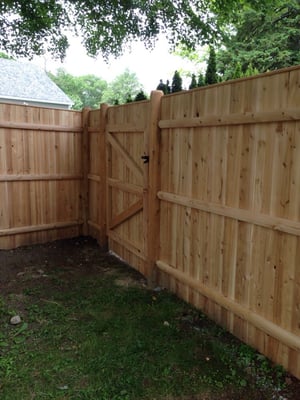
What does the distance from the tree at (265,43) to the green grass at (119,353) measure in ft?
38.9

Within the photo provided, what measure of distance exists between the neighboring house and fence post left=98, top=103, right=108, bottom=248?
945cm

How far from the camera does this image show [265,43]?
1362cm

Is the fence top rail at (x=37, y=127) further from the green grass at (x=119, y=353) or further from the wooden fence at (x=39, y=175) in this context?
the green grass at (x=119, y=353)

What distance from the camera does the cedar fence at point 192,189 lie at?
2.23 m

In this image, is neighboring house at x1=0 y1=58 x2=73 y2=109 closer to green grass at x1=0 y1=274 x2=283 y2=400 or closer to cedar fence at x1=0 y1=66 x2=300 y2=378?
cedar fence at x1=0 y1=66 x2=300 y2=378

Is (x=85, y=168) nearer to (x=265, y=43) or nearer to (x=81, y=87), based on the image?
(x=265, y=43)

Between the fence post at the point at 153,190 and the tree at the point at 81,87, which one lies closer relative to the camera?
the fence post at the point at 153,190

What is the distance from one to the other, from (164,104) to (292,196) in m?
1.81

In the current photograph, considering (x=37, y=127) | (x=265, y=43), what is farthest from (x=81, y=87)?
(x=37, y=127)

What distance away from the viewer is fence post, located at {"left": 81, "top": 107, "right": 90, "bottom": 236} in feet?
17.8

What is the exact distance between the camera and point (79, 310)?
3195 mm

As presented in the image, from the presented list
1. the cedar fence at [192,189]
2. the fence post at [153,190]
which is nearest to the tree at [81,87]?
the cedar fence at [192,189]

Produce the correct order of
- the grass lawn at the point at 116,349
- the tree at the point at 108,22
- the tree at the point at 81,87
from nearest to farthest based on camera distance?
the grass lawn at the point at 116,349, the tree at the point at 108,22, the tree at the point at 81,87

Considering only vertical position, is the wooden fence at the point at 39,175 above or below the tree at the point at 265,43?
below
